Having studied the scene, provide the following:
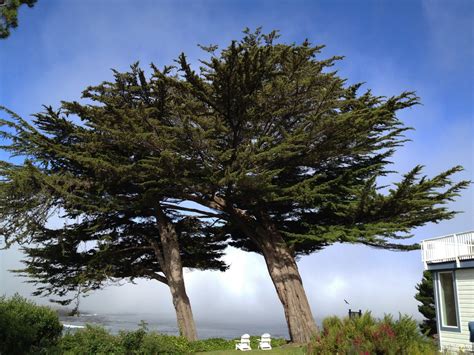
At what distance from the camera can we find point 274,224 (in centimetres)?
2283

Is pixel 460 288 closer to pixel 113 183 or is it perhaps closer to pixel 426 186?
pixel 426 186

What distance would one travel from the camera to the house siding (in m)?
16.1

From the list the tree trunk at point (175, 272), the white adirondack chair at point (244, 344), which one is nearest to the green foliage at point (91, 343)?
the white adirondack chair at point (244, 344)

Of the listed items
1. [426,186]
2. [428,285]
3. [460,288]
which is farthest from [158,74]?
[428,285]

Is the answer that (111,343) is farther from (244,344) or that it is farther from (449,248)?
(449,248)

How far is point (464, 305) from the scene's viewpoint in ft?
53.5

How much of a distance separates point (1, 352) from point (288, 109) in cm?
1265

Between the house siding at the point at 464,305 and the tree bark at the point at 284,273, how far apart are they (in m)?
5.68

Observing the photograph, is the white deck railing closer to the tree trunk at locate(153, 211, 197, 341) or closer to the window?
the window

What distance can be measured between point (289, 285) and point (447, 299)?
6405 mm

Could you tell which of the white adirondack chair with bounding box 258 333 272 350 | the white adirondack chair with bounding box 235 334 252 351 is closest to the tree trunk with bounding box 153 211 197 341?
the white adirondack chair with bounding box 235 334 252 351

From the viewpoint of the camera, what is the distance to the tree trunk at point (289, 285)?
2052 centimetres

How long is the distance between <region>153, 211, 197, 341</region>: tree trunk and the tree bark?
11.2 ft

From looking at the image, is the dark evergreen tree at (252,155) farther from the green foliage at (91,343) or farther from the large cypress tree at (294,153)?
the green foliage at (91,343)
